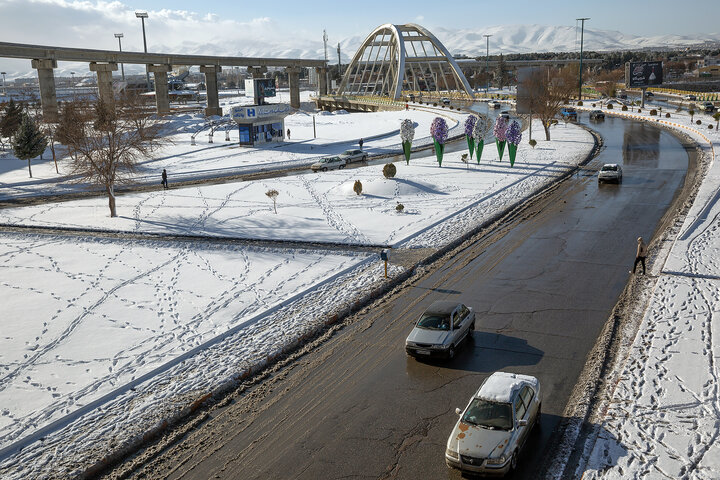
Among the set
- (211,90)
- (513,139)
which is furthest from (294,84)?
(513,139)

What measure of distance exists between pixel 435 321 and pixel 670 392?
17.7ft

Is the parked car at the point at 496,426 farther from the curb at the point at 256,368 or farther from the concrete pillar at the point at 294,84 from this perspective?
the concrete pillar at the point at 294,84

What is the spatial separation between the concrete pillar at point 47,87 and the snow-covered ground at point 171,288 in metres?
43.7

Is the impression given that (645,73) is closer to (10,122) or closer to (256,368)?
(10,122)

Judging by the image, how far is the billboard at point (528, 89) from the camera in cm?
5838

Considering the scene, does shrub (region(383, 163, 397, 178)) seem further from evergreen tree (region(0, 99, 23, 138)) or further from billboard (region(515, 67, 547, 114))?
evergreen tree (region(0, 99, 23, 138))

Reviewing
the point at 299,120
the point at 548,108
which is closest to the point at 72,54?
the point at 299,120

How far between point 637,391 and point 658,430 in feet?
4.99

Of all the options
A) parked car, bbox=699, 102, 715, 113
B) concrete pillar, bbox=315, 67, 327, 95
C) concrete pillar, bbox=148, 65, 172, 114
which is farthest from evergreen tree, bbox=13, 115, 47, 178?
concrete pillar, bbox=315, 67, 327, 95

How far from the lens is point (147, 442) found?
1248 centimetres

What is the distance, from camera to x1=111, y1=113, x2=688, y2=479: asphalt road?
1145cm

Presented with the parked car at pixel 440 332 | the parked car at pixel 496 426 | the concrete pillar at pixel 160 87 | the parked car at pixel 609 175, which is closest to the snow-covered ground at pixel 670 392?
the parked car at pixel 496 426

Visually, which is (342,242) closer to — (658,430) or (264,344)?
(264,344)

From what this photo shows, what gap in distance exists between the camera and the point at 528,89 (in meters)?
58.4
